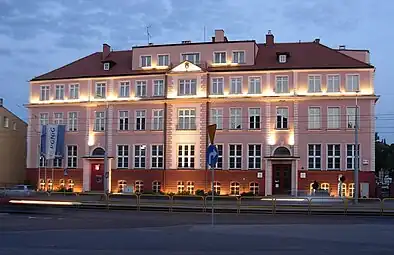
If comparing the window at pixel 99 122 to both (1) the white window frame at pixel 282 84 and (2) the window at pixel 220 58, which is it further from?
(1) the white window frame at pixel 282 84

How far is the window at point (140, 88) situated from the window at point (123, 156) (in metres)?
6.14

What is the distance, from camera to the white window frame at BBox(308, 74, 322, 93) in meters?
58.4

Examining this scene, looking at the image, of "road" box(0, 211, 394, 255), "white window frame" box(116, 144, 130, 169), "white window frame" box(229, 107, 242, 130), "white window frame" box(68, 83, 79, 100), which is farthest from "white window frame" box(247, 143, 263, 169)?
"road" box(0, 211, 394, 255)

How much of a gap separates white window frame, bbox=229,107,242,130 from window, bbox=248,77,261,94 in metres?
2.31

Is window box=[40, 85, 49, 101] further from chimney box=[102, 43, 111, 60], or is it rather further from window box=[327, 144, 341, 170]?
window box=[327, 144, 341, 170]

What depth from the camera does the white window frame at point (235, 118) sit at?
60000 millimetres

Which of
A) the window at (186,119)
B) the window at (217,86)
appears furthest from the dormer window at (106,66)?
the window at (217,86)

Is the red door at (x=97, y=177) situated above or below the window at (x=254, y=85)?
below

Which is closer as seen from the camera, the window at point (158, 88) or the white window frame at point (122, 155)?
the window at point (158, 88)

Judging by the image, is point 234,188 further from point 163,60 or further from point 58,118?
point 58,118

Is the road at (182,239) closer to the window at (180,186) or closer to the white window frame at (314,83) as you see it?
the window at (180,186)

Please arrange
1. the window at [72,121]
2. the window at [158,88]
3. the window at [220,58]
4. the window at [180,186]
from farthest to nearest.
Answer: the window at [72,121] → the window at [158,88] → the window at [220,58] → the window at [180,186]

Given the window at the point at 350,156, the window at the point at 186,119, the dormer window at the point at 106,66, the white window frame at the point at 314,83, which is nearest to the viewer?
the window at the point at 350,156

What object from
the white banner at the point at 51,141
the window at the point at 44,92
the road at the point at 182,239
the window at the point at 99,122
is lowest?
the road at the point at 182,239
